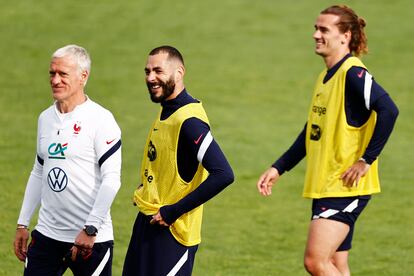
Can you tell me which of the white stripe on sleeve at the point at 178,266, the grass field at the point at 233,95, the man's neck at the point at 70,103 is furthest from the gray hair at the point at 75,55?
the grass field at the point at 233,95

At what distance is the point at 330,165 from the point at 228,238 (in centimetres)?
418

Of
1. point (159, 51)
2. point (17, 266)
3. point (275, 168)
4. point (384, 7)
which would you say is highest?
point (384, 7)

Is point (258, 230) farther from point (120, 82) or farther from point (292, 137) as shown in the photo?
point (120, 82)

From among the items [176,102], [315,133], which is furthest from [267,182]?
[176,102]

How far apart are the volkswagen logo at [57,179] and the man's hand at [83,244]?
0.36 m

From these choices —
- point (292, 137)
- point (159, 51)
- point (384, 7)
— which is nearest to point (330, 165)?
point (159, 51)

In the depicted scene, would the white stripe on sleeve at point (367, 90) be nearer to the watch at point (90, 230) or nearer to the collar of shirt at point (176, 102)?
the collar of shirt at point (176, 102)

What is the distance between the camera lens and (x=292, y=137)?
16391 millimetres

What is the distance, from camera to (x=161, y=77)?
6637 millimetres

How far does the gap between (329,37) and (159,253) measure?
2199mm

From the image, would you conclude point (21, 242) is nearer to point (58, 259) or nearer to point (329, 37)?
point (58, 259)

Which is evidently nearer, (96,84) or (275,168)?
(275,168)

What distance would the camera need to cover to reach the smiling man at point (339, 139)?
7.49 m

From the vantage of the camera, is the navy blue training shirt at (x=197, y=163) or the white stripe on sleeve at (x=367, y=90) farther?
the white stripe on sleeve at (x=367, y=90)
